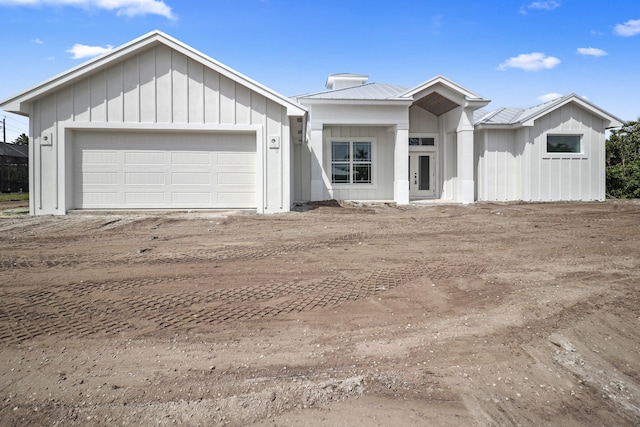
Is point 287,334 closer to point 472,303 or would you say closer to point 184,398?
point 184,398

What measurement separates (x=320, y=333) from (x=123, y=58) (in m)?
12.0

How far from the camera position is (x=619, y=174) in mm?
21047

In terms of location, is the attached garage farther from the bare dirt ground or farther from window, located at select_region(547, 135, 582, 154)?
window, located at select_region(547, 135, 582, 154)

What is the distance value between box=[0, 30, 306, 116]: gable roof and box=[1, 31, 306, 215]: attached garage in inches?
1.1

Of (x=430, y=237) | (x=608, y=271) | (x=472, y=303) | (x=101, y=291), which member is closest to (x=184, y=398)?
(x=101, y=291)

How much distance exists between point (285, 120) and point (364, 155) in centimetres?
598

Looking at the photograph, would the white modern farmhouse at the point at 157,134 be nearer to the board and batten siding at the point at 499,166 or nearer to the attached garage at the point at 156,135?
the attached garage at the point at 156,135

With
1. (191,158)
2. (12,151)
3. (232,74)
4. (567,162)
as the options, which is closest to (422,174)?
(567,162)

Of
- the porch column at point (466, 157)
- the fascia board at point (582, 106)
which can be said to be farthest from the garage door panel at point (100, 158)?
the fascia board at point (582, 106)

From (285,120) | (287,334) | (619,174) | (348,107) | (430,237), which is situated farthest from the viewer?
(619,174)

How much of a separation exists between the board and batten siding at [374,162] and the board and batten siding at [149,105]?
518 centimetres

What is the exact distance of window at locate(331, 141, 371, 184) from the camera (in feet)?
Answer: 61.3

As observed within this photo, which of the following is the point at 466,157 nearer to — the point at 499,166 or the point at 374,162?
the point at 499,166

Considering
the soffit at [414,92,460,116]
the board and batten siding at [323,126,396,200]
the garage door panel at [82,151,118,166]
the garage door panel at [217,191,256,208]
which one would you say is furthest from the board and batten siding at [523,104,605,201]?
the garage door panel at [82,151,118,166]
